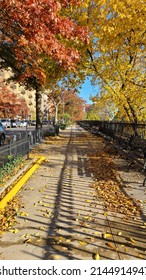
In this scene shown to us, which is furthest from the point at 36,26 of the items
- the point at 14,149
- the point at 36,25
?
the point at 14,149

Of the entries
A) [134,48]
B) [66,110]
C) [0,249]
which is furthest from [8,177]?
[66,110]

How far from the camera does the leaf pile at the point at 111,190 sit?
5.53 meters

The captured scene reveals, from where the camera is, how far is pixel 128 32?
1258 centimetres

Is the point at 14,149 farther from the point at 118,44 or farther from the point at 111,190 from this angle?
the point at 118,44

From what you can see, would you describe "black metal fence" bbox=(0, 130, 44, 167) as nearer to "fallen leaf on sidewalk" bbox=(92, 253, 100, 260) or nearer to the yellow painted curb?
the yellow painted curb

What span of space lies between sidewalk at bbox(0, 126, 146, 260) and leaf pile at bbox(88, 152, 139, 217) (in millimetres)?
183

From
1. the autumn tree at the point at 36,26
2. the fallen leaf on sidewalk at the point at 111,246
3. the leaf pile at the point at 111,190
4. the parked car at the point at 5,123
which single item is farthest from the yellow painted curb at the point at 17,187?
the parked car at the point at 5,123

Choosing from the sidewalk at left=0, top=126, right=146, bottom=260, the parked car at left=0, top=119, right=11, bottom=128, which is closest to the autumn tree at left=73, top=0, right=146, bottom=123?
the sidewalk at left=0, top=126, right=146, bottom=260

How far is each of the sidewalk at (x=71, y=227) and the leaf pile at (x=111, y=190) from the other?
0.60 feet

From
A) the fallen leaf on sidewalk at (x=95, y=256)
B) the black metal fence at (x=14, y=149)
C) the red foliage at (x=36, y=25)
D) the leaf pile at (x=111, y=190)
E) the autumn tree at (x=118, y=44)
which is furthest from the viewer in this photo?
the autumn tree at (x=118, y=44)

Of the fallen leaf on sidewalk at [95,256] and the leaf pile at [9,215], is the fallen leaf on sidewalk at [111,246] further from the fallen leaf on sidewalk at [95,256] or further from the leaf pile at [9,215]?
the leaf pile at [9,215]

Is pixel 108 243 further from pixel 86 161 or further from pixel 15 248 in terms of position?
pixel 86 161

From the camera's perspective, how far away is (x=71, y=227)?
Result: 14.9 ft
